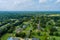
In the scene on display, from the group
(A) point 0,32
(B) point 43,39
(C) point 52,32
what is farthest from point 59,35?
(A) point 0,32

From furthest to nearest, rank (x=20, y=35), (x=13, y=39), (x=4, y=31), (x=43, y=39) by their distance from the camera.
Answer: (x=4, y=31), (x=20, y=35), (x=43, y=39), (x=13, y=39)

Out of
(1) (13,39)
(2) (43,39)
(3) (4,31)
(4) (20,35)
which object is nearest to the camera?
(1) (13,39)

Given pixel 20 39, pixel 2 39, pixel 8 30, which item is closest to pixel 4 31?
pixel 8 30

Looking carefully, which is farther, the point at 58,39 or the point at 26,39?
the point at 58,39

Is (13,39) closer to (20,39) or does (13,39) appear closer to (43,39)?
(20,39)

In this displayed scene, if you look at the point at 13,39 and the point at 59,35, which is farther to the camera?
the point at 59,35

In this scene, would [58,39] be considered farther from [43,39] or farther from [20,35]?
[20,35]

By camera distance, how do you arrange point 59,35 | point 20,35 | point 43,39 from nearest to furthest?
1. point 43,39
2. point 20,35
3. point 59,35

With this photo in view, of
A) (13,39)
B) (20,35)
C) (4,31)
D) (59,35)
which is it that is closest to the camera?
(13,39)
